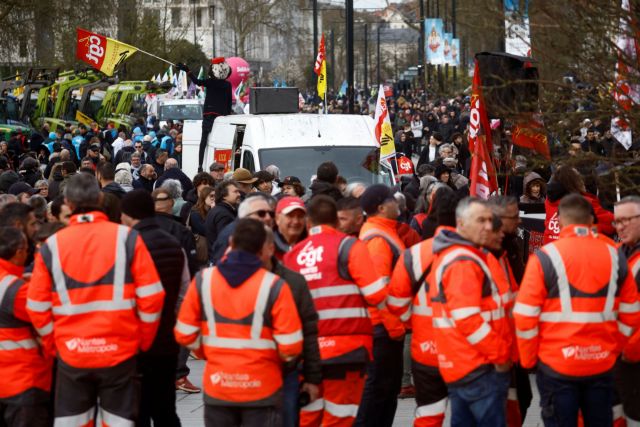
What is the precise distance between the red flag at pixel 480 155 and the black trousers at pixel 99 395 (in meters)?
5.73

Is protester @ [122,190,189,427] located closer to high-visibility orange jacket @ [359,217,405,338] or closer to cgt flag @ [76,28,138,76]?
high-visibility orange jacket @ [359,217,405,338]

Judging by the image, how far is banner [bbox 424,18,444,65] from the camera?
44.0 metres

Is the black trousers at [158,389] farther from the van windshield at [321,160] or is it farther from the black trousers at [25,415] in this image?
the van windshield at [321,160]

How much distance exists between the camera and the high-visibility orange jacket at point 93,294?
23.5ft

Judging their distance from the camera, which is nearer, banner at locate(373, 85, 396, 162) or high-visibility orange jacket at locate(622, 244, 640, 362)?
high-visibility orange jacket at locate(622, 244, 640, 362)

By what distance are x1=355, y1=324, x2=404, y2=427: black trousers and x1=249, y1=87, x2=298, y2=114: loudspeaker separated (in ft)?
40.0

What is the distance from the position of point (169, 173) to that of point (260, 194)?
8.86 meters

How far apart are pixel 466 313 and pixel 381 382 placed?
1637mm

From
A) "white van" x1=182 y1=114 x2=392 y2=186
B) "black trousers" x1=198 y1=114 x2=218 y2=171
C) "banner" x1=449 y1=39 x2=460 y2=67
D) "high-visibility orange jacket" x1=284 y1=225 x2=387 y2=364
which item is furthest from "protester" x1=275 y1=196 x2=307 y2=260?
"banner" x1=449 y1=39 x2=460 y2=67

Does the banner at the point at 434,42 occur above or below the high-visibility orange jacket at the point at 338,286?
above

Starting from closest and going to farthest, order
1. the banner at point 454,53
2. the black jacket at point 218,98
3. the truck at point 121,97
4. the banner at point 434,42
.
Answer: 1. the black jacket at point 218,98
2. the banner at point 434,42
3. the banner at point 454,53
4. the truck at point 121,97

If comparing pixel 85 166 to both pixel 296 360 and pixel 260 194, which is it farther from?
pixel 296 360

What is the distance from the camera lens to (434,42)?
4416cm

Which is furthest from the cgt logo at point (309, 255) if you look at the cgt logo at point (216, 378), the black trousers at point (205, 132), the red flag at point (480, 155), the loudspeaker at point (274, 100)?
the black trousers at point (205, 132)
